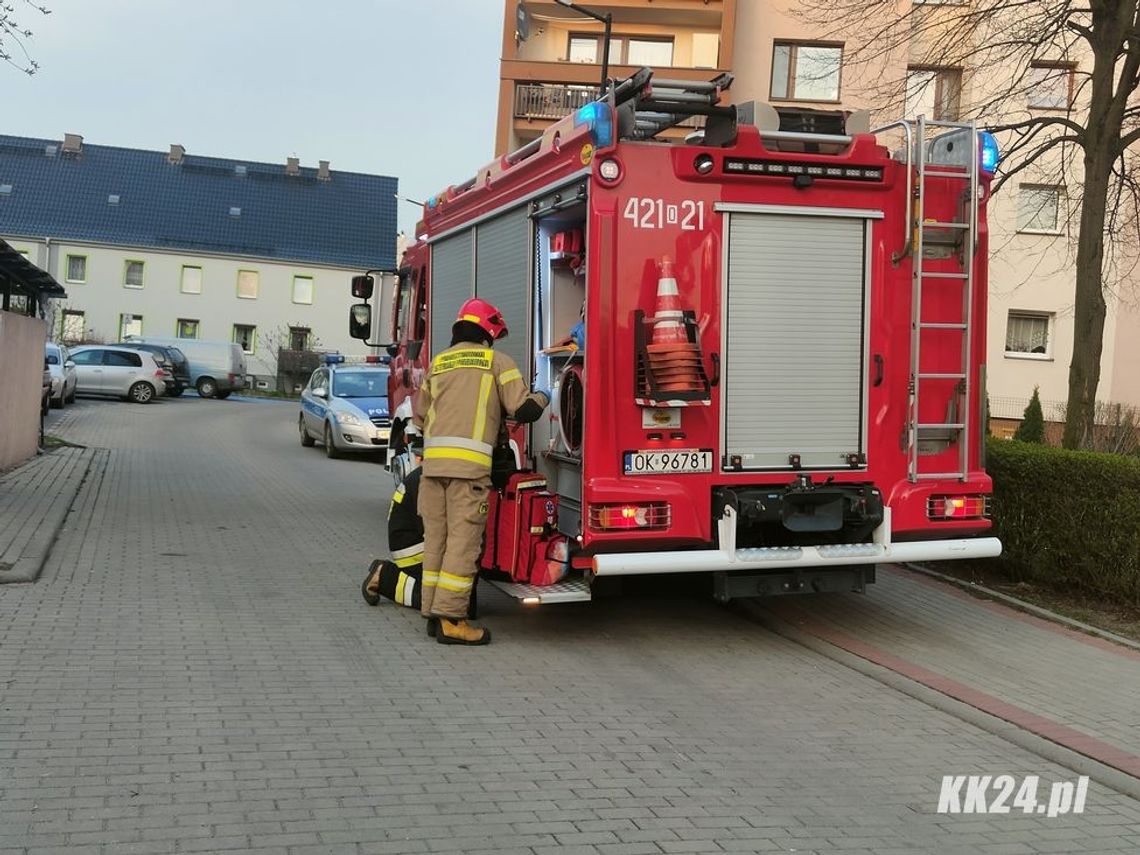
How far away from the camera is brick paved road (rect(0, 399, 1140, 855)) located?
4.06m

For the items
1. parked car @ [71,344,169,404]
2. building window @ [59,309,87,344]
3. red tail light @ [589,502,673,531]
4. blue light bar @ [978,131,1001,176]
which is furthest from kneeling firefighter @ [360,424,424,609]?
building window @ [59,309,87,344]

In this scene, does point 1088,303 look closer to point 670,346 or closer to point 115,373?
point 670,346

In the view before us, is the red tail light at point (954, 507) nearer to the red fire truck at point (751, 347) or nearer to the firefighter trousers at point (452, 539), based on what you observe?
the red fire truck at point (751, 347)

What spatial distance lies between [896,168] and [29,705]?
5.45 m

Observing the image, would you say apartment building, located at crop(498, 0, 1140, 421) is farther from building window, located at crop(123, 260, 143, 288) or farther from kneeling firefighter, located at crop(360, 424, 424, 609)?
building window, located at crop(123, 260, 143, 288)

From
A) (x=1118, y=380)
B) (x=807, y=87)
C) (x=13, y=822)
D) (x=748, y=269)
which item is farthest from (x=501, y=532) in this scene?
(x=1118, y=380)

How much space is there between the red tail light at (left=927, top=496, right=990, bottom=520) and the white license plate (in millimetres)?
1470

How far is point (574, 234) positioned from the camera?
274 inches

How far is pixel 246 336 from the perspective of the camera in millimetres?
58812

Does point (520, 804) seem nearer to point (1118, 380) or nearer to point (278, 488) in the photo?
point (278, 488)

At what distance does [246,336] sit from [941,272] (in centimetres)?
5536

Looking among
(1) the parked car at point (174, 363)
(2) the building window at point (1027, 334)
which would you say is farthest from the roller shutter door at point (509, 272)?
(1) the parked car at point (174, 363)

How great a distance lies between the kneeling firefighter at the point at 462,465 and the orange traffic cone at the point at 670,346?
781 millimetres

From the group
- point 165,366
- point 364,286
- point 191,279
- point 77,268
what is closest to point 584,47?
point 165,366
